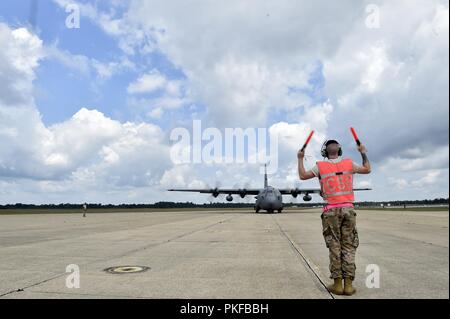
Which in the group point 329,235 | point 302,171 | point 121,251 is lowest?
point 121,251

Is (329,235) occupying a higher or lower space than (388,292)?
higher

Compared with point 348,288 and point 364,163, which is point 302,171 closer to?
point 364,163

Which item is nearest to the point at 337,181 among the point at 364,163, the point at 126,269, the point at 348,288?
the point at 364,163

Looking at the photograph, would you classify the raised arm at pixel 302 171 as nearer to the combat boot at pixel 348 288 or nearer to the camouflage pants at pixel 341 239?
the camouflage pants at pixel 341 239

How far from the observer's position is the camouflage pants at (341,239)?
18.5 ft

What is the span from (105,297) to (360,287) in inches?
151

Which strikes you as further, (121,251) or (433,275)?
(121,251)

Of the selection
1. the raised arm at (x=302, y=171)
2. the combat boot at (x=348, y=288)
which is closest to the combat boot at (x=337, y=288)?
the combat boot at (x=348, y=288)

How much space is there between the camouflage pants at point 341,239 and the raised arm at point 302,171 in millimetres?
607

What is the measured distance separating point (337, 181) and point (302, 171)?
0.55 metres

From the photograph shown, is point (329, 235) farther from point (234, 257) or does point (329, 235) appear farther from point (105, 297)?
point (234, 257)
